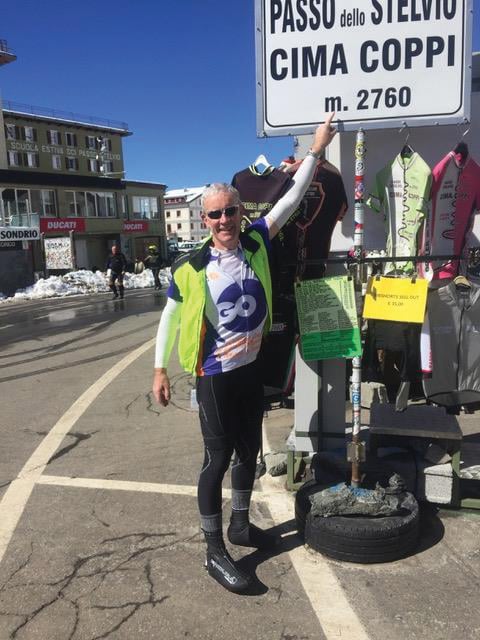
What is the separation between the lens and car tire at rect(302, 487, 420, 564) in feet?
9.18

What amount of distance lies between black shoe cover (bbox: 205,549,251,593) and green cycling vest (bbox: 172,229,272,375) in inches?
38.4

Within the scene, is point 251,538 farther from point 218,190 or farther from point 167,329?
point 218,190

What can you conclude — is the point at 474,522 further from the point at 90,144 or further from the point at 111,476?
the point at 90,144

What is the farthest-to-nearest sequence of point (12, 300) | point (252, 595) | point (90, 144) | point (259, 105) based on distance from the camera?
point (90, 144) → point (12, 300) → point (259, 105) → point (252, 595)

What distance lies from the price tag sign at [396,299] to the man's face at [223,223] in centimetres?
88

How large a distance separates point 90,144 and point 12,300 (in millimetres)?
44560

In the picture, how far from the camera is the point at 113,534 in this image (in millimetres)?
3232

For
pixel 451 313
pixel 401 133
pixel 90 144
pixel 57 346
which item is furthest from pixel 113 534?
pixel 90 144

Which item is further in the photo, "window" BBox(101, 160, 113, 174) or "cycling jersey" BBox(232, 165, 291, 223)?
"window" BBox(101, 160, 113, 174)

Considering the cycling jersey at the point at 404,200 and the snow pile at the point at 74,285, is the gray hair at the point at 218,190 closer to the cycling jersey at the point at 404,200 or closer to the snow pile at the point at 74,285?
the cycling jersey at the point at 404,200

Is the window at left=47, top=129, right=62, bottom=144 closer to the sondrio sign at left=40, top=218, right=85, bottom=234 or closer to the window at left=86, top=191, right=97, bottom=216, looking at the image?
the window at left=86, top=191, right=97, bottom=216

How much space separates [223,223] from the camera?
262 centimetres

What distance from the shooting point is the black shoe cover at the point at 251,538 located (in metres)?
2.99

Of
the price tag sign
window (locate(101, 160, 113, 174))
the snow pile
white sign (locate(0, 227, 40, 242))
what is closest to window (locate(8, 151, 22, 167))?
window (locate(101, 160, 113, 174))
